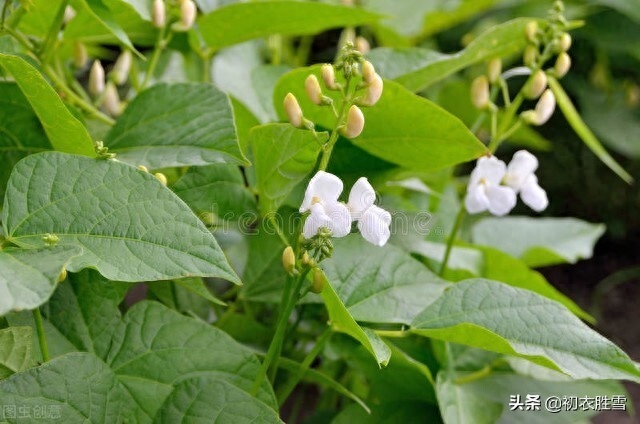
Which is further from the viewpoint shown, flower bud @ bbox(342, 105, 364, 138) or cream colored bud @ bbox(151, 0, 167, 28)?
cream colored bud @ bbox(151, 0, 167, 28)

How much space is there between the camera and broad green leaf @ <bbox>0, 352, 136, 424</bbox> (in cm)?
51

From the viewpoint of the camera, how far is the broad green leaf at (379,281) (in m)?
0.66

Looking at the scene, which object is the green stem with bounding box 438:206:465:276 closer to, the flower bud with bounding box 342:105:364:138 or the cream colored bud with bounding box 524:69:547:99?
the cream colored bud with bounding box 524:69:547:99

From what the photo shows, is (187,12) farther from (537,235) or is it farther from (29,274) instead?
(537,235)

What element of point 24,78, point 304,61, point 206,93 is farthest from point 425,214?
point 304,61

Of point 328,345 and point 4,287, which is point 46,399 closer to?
point 4,287

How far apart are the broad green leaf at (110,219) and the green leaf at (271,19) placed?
1.02ft

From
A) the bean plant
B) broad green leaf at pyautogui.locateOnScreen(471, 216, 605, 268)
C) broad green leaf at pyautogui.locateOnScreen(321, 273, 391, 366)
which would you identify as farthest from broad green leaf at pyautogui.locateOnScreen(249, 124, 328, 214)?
broad green leaf at pyautogui.locateOnScreen(471, 216, 605, 268)

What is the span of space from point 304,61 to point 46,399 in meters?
0.95

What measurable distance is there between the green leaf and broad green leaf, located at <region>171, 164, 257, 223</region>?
0.19 meters

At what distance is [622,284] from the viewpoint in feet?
6.12

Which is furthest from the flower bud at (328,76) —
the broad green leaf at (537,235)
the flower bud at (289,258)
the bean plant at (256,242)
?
the broad green leaf at (537,235)

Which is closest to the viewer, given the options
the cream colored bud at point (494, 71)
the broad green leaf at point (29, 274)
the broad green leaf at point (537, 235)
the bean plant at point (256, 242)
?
the broad green leaf at point (29, 274)

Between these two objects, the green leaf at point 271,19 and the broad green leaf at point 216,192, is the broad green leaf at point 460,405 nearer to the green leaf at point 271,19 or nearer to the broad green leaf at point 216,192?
the broad green leaf at point 216,192
